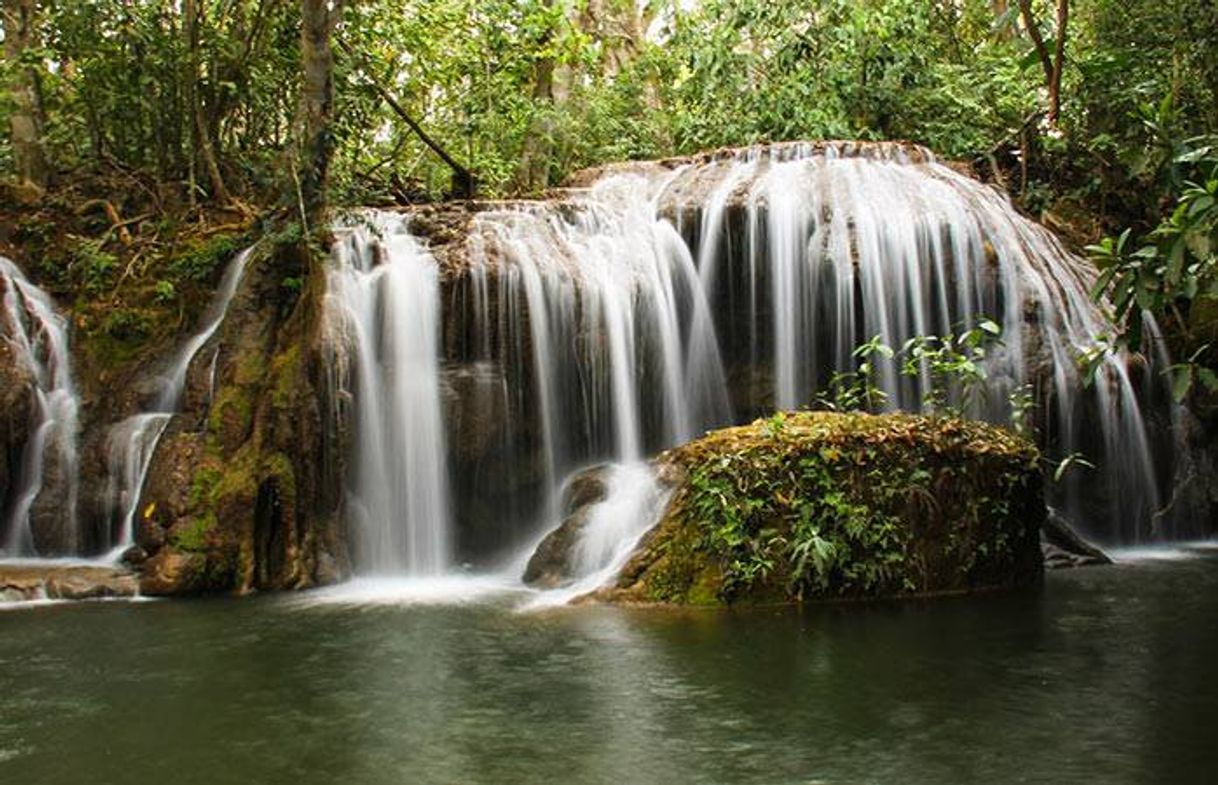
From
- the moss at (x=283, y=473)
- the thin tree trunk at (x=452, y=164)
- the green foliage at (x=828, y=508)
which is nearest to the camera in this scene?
the green foliage at (x=828, y=508)

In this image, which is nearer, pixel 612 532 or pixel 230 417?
pixel 612 532

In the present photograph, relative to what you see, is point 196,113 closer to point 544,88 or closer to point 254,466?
point 254,466

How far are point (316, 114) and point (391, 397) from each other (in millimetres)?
2469

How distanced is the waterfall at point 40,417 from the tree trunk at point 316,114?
8.22 feet

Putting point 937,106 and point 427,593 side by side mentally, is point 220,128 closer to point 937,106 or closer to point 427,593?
point 427,593

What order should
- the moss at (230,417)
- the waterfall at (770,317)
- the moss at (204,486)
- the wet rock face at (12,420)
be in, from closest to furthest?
the moss at (204,486), the moss at (230,417), the wet rock face at (12,420), the waterfall at (770,317)

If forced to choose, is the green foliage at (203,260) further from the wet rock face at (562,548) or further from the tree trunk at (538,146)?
the tree trunk at (538,146)

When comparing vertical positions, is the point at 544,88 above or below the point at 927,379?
above

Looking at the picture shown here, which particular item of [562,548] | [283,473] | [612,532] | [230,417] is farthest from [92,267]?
[612,532]

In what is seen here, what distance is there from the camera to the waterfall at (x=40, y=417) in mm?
9398

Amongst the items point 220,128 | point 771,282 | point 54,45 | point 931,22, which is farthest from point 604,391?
point 931,22

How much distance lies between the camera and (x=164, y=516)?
341 inches

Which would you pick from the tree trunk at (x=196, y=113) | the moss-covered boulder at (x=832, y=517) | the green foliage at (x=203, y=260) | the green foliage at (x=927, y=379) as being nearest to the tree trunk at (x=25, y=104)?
the tree trunk at (x=196, y=113)

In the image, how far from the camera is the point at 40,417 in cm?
982
